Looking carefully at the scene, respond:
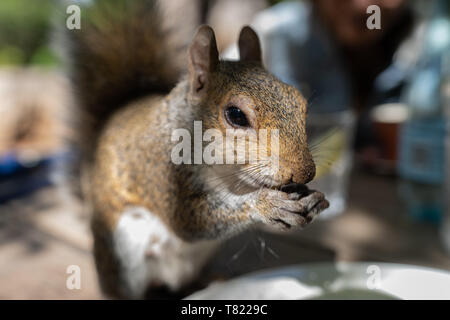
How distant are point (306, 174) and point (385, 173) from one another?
1226 millimetres

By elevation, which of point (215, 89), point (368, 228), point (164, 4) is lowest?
point (368, 228)

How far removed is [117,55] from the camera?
64cm

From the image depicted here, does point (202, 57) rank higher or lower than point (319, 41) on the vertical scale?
lower

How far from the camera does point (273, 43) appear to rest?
927mm

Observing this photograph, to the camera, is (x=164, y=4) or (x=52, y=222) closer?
(x=164, y=4)

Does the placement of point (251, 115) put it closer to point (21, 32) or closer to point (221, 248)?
point (221, 248)

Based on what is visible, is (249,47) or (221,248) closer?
(249,47)

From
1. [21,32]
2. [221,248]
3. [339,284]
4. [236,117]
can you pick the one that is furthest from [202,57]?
[21,32]

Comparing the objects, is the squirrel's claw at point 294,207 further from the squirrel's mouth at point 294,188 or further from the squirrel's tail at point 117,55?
the squirrel's tail at point 117,55

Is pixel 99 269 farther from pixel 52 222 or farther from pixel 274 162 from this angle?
pixel 52 222

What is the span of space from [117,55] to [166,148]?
0.82 ft
